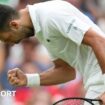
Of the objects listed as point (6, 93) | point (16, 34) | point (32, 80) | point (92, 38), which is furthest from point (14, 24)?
point (6, 93)

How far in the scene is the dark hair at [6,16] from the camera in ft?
14.3

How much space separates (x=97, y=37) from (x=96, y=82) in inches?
15.4

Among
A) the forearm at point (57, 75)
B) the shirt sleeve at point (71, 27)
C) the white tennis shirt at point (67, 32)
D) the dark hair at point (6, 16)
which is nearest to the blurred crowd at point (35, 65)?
the forearm at point (57, 75)

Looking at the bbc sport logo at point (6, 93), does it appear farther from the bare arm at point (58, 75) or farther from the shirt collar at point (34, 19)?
the shirt collar at point (34, 19)

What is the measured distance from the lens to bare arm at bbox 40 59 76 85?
494 cm

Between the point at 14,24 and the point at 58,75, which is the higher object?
the point at 14,24

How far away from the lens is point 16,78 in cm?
479

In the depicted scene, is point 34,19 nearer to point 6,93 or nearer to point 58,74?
point 58,74

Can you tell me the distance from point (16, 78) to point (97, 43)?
2.99 feet

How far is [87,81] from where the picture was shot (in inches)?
177

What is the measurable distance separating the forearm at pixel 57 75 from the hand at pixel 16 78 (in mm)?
176

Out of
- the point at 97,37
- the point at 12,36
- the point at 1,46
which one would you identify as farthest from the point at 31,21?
the point at 1,46

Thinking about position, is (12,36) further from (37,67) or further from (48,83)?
(37,67)

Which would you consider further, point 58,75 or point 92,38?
point 58,75
